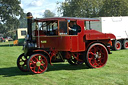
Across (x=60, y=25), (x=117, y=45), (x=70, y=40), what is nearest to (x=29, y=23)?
(x=60, y=25)

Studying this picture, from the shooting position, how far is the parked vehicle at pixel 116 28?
17.7 m

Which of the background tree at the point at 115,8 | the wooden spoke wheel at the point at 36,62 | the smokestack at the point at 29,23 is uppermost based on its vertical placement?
the background tree at the point at 115,8

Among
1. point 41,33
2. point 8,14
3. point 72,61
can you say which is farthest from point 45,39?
point 8,14

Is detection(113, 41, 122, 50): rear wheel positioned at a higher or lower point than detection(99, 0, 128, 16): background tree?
lower

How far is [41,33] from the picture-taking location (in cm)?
812

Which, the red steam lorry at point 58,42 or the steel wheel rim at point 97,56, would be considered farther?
the steel wheel rim at point 97,56

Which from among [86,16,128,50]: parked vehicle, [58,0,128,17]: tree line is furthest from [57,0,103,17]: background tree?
[86,16,128,50]: parked vehicle

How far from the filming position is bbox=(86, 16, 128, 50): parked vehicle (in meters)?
17.7

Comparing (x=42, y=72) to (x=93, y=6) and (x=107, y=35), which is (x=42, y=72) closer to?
(x=107, y=35)

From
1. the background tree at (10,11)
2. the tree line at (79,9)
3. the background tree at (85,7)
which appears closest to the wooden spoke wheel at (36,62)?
the tree line at (79,9)

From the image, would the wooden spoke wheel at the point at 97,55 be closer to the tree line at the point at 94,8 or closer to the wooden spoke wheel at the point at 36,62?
the wooden spoke wheel at the point at 36,62

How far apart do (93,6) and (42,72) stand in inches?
1509

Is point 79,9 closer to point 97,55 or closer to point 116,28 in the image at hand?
point 116,28

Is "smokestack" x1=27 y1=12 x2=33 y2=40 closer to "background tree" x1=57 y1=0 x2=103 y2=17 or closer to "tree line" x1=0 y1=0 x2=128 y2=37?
"tree line" x1=0 y1=0 x2=128 y2=37
